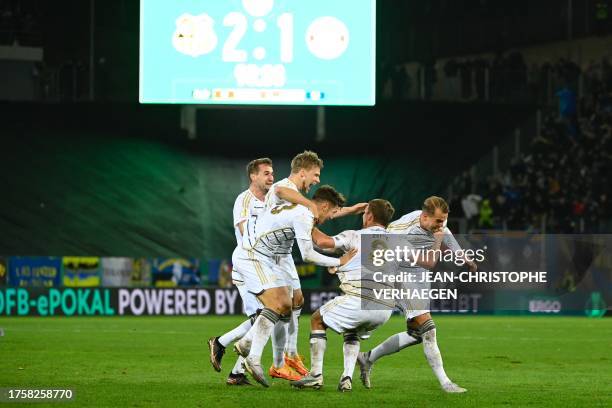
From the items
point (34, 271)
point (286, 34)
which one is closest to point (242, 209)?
point (34, 271)

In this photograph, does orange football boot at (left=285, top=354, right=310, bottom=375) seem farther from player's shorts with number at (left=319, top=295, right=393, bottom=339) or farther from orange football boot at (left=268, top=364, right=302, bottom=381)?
player's shorts with number at (left=319, top=295, right=393, bottom=339)

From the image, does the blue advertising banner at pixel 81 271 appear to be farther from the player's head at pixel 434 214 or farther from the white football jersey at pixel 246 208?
the player's head at pixel 434 214

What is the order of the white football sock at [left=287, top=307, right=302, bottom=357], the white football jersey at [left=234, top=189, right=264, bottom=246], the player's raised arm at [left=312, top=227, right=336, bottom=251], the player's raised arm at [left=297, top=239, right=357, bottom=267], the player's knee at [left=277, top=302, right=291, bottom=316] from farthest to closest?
the white football jersey at [left=234, top=189, right=264, bottom=246] < the white football sock at [left=287, top=307, right=302, bottom=357] < the player's knee at [left=277, top=302, right=291, bottom=316] < the player's raised arm at [left=312, top=227, right=336, bottom=251] < the player's raised arm at [left=297, top=239, right=357, bottom=267]

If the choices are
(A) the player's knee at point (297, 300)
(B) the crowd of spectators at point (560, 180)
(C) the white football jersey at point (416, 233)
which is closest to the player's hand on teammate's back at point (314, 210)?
(C) the white football jersey at point (416, 233)

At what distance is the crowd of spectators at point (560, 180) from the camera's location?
98.9 ft

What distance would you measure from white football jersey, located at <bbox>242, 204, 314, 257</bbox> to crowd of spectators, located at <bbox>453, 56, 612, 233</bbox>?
18630mm

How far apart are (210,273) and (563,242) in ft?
25.4

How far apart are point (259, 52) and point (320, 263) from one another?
17.9 m

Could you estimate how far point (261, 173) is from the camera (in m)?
12.9

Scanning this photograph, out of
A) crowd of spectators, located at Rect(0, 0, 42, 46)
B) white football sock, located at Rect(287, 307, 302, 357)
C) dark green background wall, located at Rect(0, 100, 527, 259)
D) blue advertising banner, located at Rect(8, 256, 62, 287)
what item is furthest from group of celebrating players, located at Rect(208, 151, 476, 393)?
crowd of spectators, located at Rect(0, 0, 42, 46)

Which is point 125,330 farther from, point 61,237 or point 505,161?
point 505,161

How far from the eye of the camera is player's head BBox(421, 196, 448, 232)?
37.4ft

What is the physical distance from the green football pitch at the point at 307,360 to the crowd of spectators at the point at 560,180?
6.32m

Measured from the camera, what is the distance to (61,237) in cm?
3008
